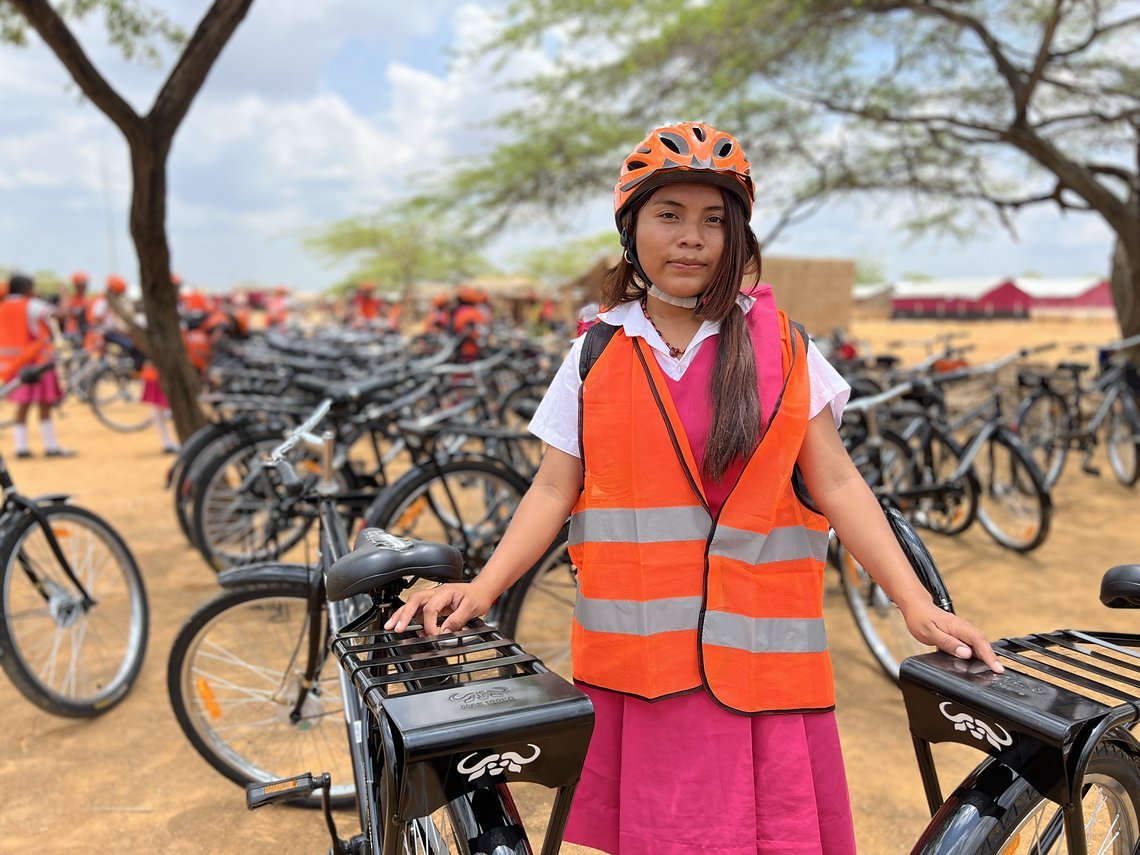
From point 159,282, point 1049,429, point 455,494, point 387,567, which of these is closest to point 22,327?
point 159,282

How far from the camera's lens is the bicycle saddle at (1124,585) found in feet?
4.60

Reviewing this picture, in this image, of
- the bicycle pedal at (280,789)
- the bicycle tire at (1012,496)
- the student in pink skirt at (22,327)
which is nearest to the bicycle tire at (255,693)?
the bicycle pedal at (280,789)

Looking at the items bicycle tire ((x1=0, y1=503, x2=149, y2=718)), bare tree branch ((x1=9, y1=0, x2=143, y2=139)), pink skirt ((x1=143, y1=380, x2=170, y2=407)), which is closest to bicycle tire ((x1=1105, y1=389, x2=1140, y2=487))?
bicycle tire ((x1=0, y1=503, x2=149, y2=718))

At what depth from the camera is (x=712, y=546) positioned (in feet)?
4.67

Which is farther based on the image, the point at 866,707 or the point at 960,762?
the point at 866,707

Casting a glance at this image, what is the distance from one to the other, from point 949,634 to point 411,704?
869 millimetres

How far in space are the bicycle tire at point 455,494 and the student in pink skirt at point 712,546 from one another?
189 centimetres

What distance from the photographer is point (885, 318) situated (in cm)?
5619

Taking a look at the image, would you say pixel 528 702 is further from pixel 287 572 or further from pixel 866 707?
pixel 866 707

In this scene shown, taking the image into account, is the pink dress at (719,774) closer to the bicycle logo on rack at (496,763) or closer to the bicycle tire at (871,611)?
the bicycle logo on rack at (496,763)

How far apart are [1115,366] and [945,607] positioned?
6.25 meters

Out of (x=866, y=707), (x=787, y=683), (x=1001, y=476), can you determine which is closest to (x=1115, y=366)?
(x=1001, y=476)

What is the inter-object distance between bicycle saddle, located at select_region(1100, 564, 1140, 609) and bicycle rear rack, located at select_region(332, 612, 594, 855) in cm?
98

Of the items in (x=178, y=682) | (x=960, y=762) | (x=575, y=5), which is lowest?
(x=960, y=762)
